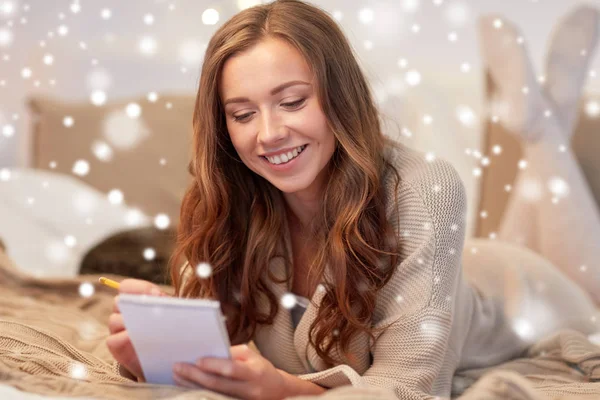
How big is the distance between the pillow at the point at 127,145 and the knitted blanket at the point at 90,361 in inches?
22.7

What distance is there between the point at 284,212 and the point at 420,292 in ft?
1.07

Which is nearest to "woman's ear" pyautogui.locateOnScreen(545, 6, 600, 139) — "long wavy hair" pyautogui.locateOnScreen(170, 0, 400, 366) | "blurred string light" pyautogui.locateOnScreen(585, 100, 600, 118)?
"blurred string light" pyautogui.locateOnScreen(585, 100, 600, 118)

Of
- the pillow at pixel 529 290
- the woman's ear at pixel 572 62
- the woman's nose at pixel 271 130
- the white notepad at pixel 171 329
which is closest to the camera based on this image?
the white notepad at pixel 171 329

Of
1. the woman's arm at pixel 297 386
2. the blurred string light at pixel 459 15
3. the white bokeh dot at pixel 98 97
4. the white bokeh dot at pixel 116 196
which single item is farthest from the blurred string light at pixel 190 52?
the woman's arm at pixel 297 386

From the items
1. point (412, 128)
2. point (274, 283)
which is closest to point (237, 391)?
point (274, 283)

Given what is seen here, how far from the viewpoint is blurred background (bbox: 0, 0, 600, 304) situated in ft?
6.55

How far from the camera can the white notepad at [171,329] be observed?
30.8 inches

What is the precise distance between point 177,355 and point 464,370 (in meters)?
0.70

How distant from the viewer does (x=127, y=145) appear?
2.29 meters

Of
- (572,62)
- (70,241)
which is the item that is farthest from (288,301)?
(572,62)

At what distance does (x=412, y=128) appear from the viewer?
2125mm

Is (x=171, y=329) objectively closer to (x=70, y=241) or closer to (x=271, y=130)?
(x=271, y=130)

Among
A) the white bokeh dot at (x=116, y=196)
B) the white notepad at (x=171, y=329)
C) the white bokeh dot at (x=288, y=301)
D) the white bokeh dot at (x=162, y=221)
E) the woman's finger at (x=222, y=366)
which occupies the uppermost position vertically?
the white notepad at (x=171, y=329)

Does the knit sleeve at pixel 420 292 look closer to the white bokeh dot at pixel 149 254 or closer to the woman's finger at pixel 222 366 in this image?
the woman's finger at pixel 222 366
